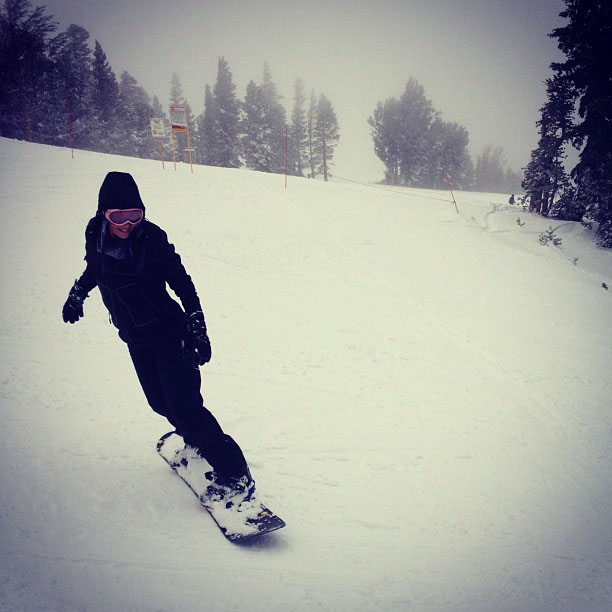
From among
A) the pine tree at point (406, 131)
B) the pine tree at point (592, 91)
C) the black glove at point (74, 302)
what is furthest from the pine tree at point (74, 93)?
the black glove at point (74, 302)

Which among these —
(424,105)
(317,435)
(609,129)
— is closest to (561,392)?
(317,435)

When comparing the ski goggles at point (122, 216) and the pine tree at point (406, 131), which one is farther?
the pine tree at point (406, 131)

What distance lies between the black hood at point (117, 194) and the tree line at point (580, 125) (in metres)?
17.4

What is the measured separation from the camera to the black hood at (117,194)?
262cm

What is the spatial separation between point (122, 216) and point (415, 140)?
47919mm

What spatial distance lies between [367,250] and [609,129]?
12.2 metres

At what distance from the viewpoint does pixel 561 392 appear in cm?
563

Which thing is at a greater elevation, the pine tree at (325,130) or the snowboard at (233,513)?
the pine tree at (325,130)

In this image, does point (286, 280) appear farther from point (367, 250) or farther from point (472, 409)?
point (472, 409)

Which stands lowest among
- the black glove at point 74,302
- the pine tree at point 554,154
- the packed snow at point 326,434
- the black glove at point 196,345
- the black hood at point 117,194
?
the packed snow at point 326,434

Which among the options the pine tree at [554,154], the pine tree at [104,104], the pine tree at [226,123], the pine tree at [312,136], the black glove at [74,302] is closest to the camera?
the black glove at [74,302]

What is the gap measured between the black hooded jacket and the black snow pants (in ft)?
0.51

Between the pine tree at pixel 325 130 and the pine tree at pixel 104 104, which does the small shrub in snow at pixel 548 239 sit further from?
the pine tree at pixel 104 104

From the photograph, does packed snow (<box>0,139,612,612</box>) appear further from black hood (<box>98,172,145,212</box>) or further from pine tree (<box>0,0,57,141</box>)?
pine tree (<box>0,0,57,141</box>)
